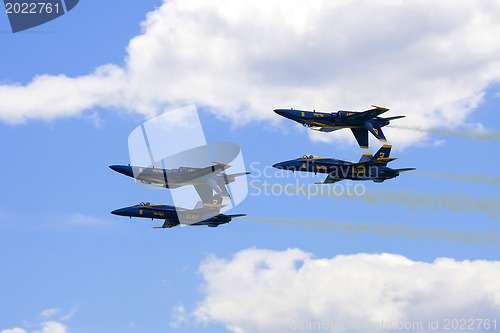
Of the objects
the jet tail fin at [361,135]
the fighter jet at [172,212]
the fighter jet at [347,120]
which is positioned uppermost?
the fighter jet at [347,120]

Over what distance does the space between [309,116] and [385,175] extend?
1693cm

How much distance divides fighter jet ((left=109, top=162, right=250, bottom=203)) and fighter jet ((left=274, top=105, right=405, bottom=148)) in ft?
45.6

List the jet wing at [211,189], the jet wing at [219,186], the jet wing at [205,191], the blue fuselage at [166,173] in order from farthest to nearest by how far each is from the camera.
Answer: the jet wing at [205,191] → the jet wing at [211,189] → the jet wing at [219,186] → the blue fuselage at [166,173]

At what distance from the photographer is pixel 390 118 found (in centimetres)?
9594

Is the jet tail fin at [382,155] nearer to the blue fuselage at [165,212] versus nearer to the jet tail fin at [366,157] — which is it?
the jet tail fin at [366,157]

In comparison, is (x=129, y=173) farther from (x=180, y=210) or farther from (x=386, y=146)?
(x=386, y=146)

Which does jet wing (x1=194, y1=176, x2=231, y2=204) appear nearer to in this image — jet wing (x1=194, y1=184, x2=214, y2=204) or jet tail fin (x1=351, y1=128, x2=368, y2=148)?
jet wing (x1=194, y1=184, x2=214, y2=204)

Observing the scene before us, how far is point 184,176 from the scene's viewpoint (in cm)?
9250

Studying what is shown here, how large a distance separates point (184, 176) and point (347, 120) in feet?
100

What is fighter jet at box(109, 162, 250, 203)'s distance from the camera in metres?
91.9

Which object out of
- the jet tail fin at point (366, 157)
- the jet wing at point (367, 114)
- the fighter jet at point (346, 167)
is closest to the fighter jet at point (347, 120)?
the jet wing at point (367, 114)

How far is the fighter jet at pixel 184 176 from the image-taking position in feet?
301

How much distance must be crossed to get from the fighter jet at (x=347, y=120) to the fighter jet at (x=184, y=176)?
13.9 m

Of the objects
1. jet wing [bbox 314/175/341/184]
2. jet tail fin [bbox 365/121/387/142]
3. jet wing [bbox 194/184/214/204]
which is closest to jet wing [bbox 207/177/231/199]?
jet wing [bbox 194/184/214/204]
